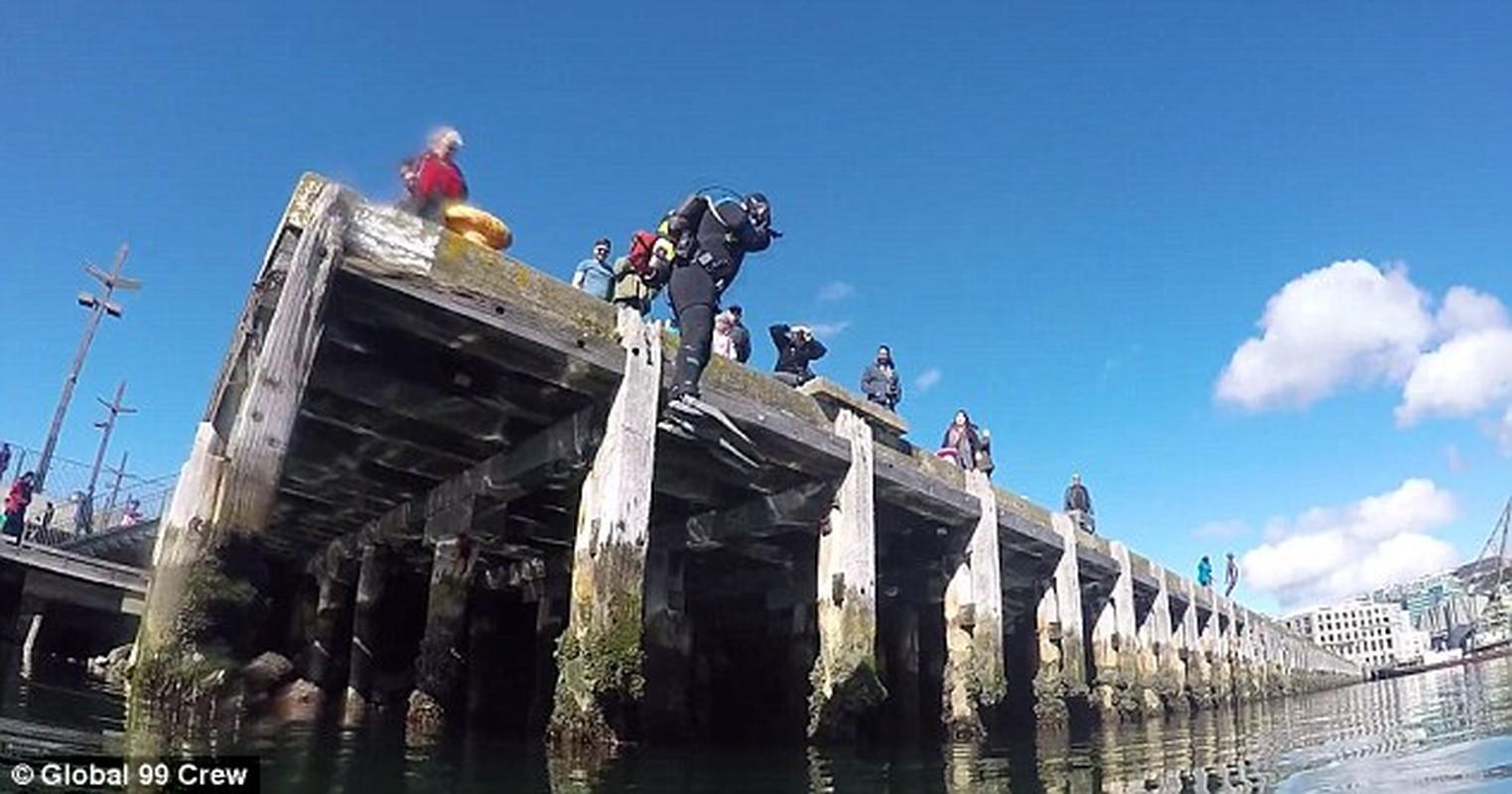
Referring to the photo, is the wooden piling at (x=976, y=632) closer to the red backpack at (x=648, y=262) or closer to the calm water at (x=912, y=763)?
the calm water at (x=912, y=763)

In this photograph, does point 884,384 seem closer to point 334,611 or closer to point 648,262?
point 648,262

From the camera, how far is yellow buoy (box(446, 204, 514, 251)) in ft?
29.0

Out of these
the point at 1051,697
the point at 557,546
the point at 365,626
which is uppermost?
the point at 557,546

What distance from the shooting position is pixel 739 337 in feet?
44.7

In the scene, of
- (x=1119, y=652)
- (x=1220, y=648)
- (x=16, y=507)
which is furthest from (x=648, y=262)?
(x=1220, y=648)

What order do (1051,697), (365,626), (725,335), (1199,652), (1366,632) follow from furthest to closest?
(1366,632) → (1199,652) → (365,626) → (1051,697) → (725,335)

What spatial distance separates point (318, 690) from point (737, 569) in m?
6.67

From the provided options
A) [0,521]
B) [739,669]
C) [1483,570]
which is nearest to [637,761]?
[739,669]

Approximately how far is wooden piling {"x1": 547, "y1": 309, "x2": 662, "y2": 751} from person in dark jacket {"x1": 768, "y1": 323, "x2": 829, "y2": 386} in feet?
14.4

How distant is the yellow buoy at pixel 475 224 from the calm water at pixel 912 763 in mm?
4772

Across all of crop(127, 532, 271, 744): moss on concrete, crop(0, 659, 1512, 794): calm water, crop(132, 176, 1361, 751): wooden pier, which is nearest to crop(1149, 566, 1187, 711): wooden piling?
crop(132, 176, 1361, 751): wooden pier

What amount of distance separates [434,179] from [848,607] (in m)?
6.28

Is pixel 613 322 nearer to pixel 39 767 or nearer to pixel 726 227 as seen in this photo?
pixel 726 227

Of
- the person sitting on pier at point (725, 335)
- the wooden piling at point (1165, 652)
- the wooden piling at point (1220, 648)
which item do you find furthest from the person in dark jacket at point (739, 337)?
the wooden piling at point (1220, 648)
